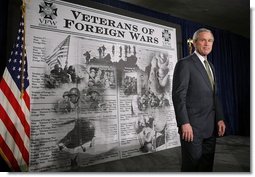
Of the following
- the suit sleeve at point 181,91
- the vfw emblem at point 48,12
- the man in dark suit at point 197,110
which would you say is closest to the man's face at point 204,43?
A: the man in dark suit at point 197,110

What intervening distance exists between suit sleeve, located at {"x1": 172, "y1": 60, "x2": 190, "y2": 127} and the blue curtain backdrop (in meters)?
0.13

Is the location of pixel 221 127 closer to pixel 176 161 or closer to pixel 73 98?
pixel 176 161

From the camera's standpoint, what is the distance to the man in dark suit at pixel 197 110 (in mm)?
1158

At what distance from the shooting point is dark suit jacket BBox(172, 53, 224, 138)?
1161 millimetres

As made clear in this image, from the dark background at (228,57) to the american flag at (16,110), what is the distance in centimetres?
9

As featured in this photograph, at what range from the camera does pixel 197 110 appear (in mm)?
1167

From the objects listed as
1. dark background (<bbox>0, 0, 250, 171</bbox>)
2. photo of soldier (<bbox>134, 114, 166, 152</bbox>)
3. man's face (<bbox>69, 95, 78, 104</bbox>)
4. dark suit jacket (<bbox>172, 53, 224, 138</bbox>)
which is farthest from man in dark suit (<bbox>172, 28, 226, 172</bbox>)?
man's face (<bbox>69, 95, 78, 104</bbox>)

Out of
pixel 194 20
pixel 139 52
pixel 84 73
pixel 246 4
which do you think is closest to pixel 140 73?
pixel 139 52

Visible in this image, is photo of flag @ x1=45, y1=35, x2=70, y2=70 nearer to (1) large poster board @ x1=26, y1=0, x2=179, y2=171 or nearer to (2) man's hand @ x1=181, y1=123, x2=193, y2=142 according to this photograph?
(1) large poster board @ x1=26, y1=0, x2=179, y2=171

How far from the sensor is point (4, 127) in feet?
3.96

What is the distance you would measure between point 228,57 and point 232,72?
11cm

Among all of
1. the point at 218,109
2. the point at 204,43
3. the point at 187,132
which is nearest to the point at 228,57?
the point at 204,43

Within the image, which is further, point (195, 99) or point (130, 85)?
point (130, 85)

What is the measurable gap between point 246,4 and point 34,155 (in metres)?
1.62
